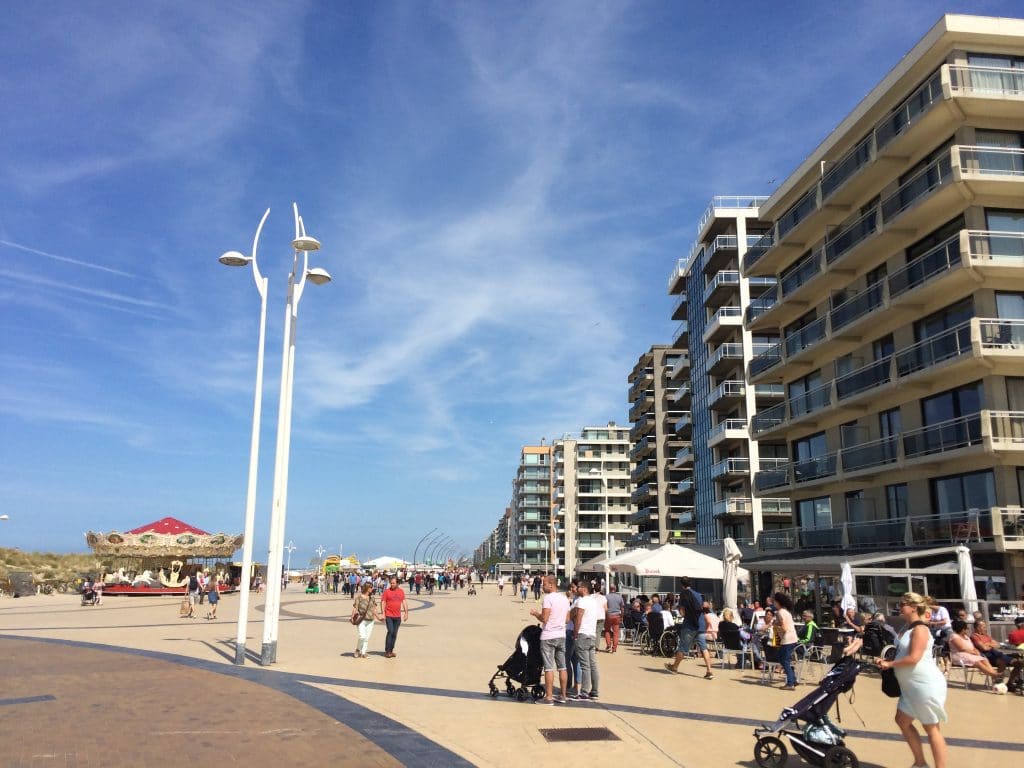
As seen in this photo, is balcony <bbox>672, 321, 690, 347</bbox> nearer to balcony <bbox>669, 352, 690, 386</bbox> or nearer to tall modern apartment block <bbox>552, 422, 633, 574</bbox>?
balcony <bbox>669, 352, 690, 386</bbox>

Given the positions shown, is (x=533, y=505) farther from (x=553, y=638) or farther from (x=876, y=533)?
(x=553, y=638)

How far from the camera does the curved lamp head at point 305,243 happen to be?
47.4 ft

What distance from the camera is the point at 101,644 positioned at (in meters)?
16.9

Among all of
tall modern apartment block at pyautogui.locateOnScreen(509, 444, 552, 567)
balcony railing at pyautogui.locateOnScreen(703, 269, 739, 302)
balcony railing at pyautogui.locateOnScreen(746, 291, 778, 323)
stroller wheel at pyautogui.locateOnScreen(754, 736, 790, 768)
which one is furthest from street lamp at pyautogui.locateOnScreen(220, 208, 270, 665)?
tall modern apartment block at pyautogui.locateOnScreen(509, 444, 552, 567)

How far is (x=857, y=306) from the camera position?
27.8 m

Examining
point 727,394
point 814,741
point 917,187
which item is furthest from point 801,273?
point 814,741

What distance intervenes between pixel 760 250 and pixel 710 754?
31.0 metres

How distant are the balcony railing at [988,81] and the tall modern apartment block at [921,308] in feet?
0.14

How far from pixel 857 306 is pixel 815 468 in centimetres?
666

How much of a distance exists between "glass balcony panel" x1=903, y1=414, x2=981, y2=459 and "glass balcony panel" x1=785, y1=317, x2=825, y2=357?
21.1ft

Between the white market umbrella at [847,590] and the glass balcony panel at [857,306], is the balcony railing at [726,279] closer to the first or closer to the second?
the glass balcony panel at [857,306]

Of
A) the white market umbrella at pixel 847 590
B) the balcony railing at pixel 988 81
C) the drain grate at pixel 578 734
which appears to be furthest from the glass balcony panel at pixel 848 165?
the drain grate at pixel 578 734

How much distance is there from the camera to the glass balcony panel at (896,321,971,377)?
2275cm

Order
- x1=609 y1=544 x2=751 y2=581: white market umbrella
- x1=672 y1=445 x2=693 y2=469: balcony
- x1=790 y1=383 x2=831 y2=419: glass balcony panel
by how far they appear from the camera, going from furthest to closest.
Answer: x1=672 y1=445 x2=693 y2=469: balcony < x1=790 y1=383 x2=831 y2=419: glass balcony panel < x1=609 y1=544 x2=751 y2=581: white market umbrella
